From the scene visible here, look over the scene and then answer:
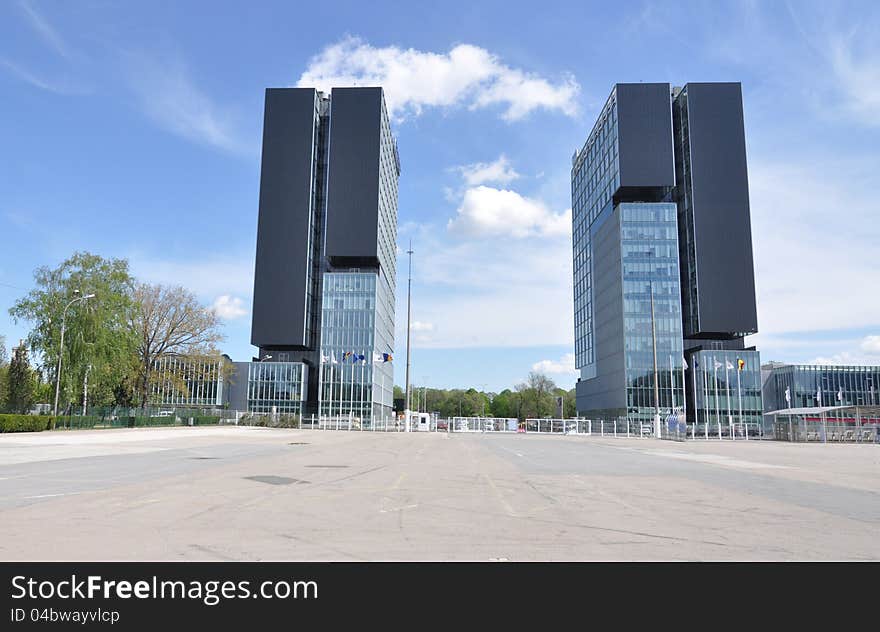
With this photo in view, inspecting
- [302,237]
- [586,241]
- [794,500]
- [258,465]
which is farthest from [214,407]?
A: [794,500]

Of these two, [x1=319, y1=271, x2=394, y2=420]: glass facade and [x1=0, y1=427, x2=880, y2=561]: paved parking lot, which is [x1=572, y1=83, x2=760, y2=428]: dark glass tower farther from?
[x1=0, y1=427, x2=880, y2=561]: paved parking lot

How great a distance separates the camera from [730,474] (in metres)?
19.7

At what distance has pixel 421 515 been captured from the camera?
1004 cm

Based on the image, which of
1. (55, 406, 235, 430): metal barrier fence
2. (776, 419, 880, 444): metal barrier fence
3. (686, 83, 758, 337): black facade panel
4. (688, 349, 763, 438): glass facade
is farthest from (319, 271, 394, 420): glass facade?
(776, 419, 880, 444): metal barrier fence

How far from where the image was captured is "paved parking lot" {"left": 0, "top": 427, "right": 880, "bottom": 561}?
7352 millimetres

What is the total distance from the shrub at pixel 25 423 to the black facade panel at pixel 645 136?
8810 cm

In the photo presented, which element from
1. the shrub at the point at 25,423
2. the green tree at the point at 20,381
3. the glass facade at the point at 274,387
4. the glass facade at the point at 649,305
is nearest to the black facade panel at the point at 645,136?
the glass facade at the point at 649,305

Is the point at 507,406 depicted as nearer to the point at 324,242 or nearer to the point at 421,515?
the point at 324,242

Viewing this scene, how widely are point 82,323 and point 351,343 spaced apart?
168 ft

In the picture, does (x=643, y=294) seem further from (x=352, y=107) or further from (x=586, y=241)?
(x=352, y=107)

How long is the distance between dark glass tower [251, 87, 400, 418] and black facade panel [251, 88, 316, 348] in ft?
0.55

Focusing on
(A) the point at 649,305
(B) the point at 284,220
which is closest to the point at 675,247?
(A) the point at 649,305

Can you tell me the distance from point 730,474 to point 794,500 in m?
7.05
